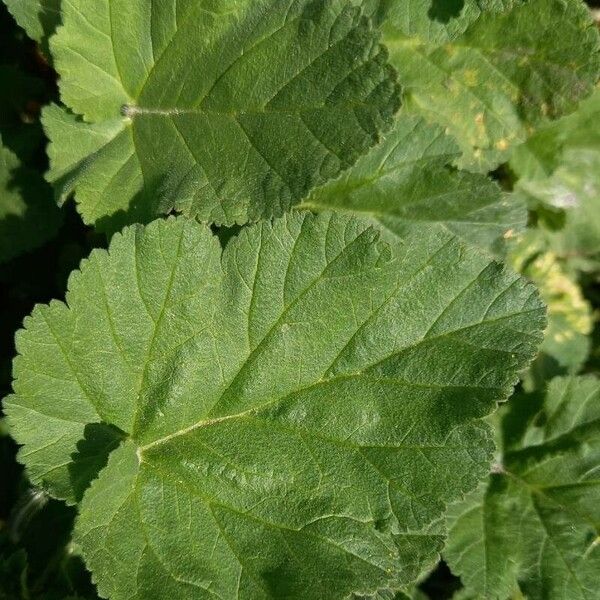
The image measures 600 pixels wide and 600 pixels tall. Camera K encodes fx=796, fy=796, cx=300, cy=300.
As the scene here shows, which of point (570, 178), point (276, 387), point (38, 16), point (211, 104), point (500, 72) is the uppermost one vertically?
point (38, 16)

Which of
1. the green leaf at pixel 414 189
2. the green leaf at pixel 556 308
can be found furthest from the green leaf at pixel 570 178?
the green leaf at pixel 414 189

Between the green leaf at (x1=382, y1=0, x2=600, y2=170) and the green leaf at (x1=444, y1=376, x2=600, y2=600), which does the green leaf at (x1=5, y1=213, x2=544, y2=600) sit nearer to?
the green leaf at (x1=444, y1=376, x2=600, y2=600)

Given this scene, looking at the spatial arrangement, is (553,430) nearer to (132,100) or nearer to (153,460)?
(153,460)

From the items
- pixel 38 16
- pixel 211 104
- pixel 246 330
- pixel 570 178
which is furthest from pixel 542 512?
pixel 38 16

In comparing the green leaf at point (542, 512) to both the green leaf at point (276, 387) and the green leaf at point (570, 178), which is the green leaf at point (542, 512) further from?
the green leaf at point (570, 178)

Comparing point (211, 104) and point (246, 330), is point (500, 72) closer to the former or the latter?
point (211, 104)

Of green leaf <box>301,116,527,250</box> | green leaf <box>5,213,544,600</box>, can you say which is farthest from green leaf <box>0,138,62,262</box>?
green leaf <box>301,116,527,250</box>
